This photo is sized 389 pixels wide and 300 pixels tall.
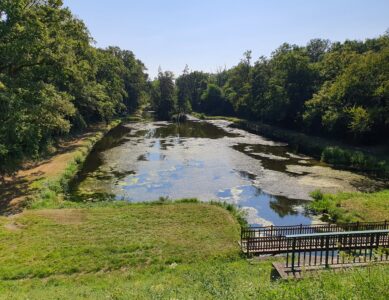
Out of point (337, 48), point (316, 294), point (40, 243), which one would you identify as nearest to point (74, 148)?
point (40, 243)

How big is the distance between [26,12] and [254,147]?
1360 inches

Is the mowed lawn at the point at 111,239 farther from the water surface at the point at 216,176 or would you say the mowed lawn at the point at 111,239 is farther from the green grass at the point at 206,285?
the water surface at the point at 216,176

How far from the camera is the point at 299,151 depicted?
47.8 metres

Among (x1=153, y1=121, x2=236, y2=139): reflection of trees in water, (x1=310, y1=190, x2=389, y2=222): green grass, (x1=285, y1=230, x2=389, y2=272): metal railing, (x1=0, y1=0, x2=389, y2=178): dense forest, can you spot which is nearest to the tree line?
(x1=0, y1=0, x2=389, y2=178): dense forest

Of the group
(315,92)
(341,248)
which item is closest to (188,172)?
(341,248)

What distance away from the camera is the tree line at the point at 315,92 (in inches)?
1702

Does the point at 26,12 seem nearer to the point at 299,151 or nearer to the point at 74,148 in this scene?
the point at 74,148

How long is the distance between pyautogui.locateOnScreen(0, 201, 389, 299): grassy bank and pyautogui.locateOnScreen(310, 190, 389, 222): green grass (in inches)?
303

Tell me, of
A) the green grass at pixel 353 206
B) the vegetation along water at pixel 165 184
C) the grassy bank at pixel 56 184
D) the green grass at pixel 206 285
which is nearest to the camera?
the green grass at pixel 206 285

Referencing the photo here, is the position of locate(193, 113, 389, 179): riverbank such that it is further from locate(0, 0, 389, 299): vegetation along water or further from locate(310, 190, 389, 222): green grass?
Result: locate(310, 190, 389, 222): green grass

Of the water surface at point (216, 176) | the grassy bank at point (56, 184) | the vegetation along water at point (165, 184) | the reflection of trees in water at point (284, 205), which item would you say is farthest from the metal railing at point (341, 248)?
the grassy bank at point (56, 184)

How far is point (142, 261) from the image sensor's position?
14.8 metres

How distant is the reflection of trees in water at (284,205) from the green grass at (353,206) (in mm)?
1261

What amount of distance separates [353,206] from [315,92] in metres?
42.5
